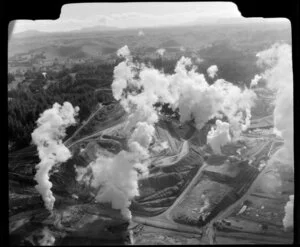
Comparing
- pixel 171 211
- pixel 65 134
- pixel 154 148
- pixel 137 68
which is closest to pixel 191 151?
pixel 154 148

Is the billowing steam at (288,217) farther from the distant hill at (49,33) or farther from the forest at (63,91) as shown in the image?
the distant hill at (49,33)

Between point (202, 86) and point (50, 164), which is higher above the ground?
point (202, 86)

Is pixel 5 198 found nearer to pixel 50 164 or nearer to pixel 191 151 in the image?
pixel 50 164

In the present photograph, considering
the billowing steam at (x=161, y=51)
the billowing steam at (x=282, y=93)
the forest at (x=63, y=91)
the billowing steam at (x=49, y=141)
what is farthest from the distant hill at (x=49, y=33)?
the billowing steam at (x=282, y=93)

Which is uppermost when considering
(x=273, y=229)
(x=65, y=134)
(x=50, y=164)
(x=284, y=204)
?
Result: (x=65, y=134)

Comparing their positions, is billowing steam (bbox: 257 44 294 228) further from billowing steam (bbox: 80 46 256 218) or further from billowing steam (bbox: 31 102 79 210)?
billowing steam (bbox: 31 102 79 210)

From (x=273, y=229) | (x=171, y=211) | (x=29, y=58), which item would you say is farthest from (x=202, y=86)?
(x=29, y=58)

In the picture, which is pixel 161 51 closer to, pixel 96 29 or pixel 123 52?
pixel 123 52
